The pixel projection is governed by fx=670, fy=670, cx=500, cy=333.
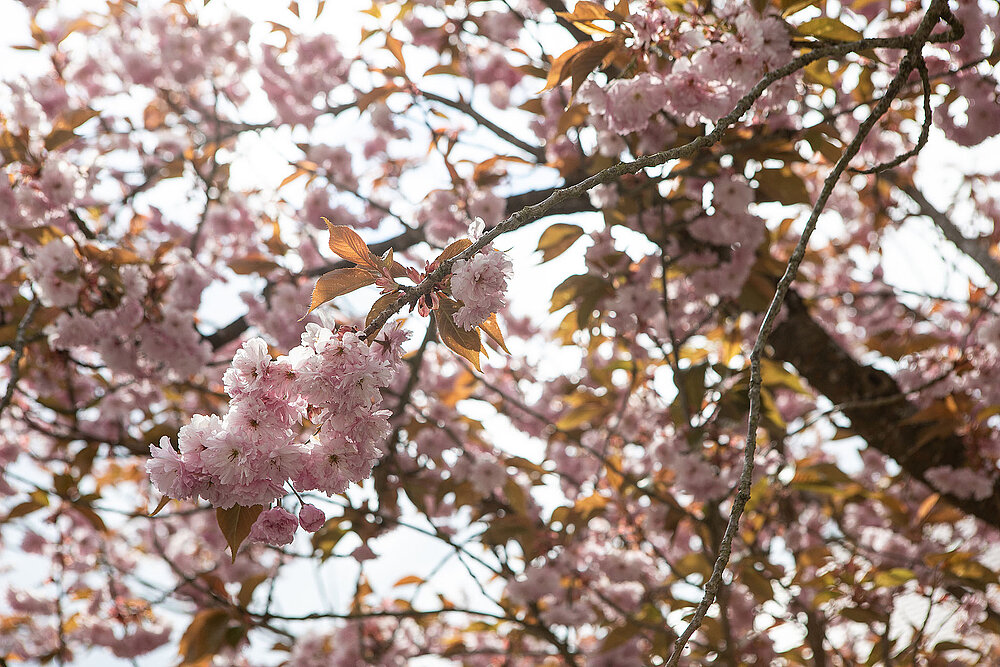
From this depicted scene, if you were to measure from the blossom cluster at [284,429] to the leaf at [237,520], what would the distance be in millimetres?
25

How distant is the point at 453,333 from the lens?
804mm

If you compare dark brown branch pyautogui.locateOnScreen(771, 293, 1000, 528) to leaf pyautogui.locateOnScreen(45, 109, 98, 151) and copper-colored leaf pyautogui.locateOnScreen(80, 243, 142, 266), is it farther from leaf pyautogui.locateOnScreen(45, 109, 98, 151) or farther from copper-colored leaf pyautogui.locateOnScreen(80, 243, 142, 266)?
leaf pyautogui.locateOnScreen(45, 109, 98, 151)

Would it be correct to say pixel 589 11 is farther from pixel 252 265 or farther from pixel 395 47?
pixel 252 265

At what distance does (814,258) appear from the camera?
2756 millimetres

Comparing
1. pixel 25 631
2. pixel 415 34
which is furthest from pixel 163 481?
pixel 25 631

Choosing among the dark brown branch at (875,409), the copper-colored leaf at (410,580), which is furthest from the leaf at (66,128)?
the dark brown branch at (875,409)

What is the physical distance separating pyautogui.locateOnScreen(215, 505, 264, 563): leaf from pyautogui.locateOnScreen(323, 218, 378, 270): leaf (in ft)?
1.04

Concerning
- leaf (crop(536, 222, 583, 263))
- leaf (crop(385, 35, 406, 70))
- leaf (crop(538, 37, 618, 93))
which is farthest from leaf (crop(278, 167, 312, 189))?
leaf (crop(538, 37, 618, 93))

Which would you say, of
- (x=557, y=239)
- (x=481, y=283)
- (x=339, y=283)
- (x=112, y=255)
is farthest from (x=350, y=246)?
(x=112, y=255)

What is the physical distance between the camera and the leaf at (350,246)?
750 mm

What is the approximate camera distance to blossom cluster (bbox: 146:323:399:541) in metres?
0.72

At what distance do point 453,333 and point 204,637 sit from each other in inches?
49.5

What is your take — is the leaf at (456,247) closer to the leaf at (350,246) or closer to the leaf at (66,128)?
the leaf at (350,246)

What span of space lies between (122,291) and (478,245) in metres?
1.32
